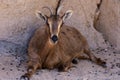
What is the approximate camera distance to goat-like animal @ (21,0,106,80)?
715 cm

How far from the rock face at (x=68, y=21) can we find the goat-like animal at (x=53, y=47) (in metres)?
0.30

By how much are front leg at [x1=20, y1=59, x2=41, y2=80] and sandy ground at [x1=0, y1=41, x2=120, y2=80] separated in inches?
2.7

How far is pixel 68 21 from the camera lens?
334 inches

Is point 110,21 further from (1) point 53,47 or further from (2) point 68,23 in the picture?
(1) point 53,47

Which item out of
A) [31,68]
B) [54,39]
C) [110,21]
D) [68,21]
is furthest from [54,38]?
[110,21]

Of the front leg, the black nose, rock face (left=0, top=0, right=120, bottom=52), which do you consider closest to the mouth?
the black nose

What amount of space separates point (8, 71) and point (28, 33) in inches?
49.8

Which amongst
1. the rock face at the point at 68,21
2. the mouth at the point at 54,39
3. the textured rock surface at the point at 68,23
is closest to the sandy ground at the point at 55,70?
the textured rock surface at the point at 68,23

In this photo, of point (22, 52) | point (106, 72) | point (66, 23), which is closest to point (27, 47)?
point (22, 52)

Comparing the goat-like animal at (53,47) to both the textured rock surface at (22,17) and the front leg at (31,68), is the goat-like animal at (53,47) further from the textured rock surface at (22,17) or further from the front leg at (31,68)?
the textured rock surface at (22,17)

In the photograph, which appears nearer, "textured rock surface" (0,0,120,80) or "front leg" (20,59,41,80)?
"front leg" (20,59,41,80)

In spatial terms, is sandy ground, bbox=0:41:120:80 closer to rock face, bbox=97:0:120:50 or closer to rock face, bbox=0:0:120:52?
rock face, bbox=0:0:120:52

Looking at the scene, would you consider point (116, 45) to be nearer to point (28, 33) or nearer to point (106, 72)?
point (106, 72)

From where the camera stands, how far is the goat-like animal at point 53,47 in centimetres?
715
